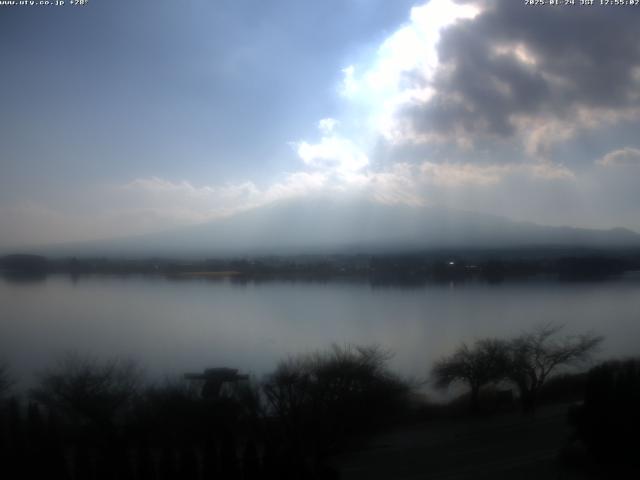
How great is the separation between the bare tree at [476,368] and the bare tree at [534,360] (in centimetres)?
15

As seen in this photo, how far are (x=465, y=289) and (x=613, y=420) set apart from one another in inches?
507

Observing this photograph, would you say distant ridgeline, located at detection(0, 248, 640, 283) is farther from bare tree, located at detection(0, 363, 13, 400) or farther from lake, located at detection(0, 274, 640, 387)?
bare tree, located at detection(0, 363, 13, 400)

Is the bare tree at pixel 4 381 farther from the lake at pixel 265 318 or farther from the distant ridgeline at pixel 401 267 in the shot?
the distant ridgeline at pixel 401 267

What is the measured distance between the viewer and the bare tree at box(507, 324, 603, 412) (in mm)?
6574

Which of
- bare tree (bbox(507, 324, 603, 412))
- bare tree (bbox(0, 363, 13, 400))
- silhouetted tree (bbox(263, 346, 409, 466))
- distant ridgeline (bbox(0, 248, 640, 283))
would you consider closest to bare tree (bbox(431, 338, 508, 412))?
bare tree (bbox(507, 324, 603, 412))

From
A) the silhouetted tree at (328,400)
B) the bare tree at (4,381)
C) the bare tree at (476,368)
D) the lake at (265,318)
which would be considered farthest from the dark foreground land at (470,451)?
the bare tree at (4,381)

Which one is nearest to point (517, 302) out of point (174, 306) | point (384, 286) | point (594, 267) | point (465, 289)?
point (465, 289)

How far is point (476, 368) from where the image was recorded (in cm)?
691

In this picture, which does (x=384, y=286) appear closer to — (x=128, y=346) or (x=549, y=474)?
(x=128, y=346)

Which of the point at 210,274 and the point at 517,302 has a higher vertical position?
the point at 210,274

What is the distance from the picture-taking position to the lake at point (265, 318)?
8.66 metres

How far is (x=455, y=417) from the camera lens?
20.6 ft

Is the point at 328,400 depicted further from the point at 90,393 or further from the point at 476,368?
the point at 476,368

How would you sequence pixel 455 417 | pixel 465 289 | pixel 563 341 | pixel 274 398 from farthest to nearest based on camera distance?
pixel 465 289 → pixel 563 341 → pixel 455 417 → pixel 274 398
